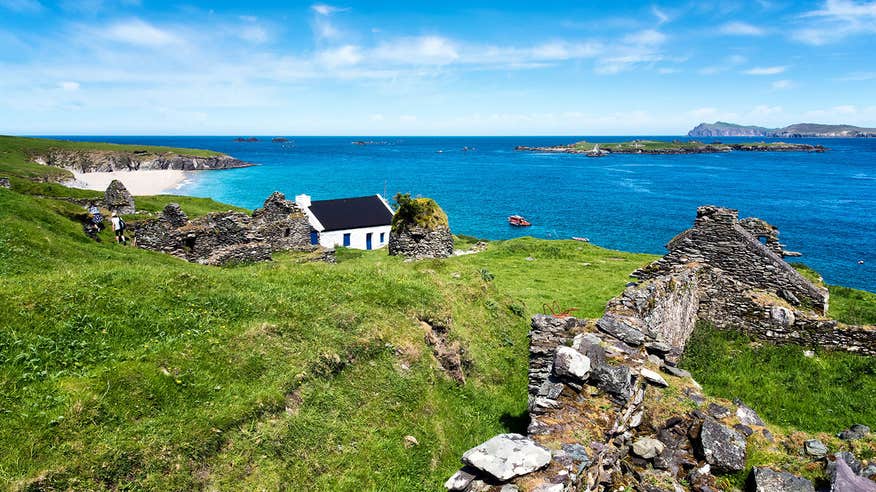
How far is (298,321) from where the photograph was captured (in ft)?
40.0

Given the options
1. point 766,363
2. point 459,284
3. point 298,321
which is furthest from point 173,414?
point 766,363

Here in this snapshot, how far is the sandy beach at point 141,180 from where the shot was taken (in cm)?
11094

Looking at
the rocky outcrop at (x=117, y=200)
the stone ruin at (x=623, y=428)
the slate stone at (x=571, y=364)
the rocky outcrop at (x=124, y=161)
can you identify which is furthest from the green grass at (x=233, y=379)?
the rocky outcrop at (x=124, y=161)

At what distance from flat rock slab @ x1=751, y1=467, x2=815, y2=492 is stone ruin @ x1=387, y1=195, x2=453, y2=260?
85.9 ft

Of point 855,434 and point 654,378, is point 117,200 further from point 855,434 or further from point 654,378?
point 855,434

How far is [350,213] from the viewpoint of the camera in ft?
174

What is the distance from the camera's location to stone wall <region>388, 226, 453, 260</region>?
3228cm

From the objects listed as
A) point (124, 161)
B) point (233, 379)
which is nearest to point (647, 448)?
point (233, 379)

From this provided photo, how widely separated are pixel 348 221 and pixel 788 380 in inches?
1713

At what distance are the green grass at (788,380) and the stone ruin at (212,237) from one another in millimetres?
20255

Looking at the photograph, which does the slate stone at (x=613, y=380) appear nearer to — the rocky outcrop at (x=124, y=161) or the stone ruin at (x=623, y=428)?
the stone ruin at (x=623, y=428)

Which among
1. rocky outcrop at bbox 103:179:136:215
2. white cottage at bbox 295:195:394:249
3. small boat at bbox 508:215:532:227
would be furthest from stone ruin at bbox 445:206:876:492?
small boat at bbox 508:215:532:227

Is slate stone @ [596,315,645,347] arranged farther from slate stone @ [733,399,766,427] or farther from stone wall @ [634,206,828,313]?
stone wall @ [634,206,828,313]

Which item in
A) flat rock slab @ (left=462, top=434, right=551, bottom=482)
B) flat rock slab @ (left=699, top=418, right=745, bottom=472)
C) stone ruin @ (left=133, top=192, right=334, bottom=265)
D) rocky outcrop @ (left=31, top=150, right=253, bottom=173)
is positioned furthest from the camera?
rocky outcrop @ (left=31, top=150, right=253, bottom=173)
